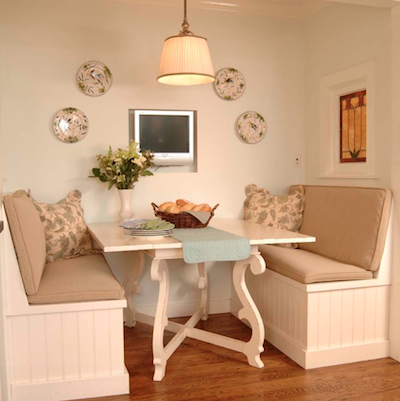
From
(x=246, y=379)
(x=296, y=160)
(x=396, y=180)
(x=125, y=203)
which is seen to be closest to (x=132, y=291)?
(x=125, y=203)

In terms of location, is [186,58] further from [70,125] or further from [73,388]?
[73,388]

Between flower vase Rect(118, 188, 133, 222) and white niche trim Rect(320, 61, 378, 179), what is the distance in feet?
4.78

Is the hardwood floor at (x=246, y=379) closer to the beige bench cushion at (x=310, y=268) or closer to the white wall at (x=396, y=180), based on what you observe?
the white wall at (x=396, y=180)

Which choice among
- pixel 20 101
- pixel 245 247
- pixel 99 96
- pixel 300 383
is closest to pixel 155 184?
pixel 99 96

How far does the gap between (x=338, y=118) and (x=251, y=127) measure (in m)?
0.66

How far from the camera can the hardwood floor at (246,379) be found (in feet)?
7.98

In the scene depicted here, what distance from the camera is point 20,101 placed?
3365 millimetres

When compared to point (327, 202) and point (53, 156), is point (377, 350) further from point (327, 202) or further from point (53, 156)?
point (53, 156)

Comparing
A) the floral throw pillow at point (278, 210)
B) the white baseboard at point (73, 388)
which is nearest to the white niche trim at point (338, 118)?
the floral throw pillow at point (278, 210)

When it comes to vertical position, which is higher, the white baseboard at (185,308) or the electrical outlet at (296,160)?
the electrical outlet at (296,160)

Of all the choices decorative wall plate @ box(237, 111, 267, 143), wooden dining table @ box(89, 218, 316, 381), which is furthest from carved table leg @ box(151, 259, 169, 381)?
decorative wall plate @ box(237, 111, 267, 143)

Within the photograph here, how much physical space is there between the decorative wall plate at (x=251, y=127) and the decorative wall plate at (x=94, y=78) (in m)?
1.05

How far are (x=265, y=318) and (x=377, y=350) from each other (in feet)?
2.39

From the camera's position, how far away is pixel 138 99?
360 cm
